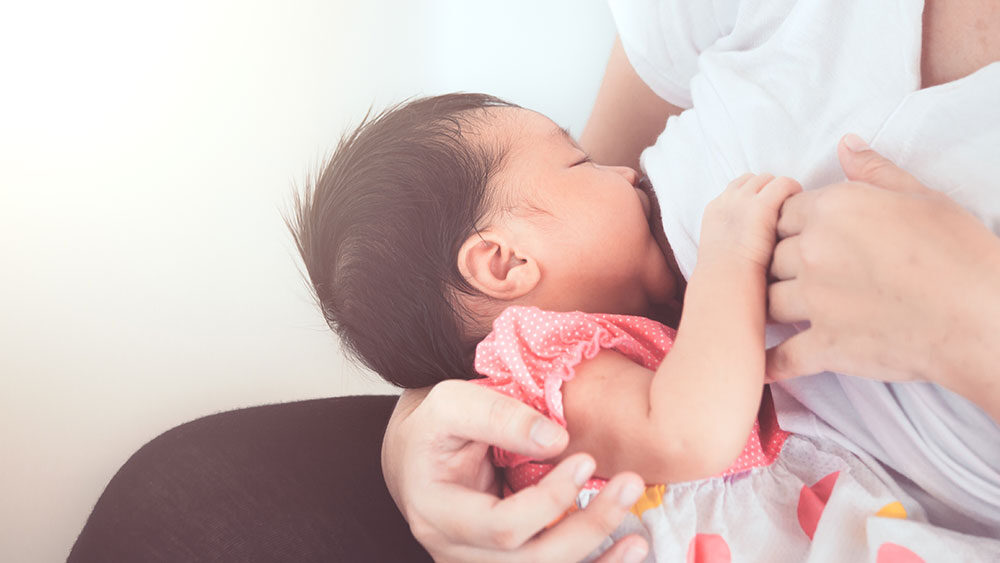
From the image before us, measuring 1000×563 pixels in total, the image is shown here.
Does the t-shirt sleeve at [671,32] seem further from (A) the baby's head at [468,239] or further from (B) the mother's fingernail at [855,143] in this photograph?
(B) the mother's fingernail at [855,143]

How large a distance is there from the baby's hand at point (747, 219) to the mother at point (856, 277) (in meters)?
0.02

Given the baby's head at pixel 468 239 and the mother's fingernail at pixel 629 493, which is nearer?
the mother's fingernail at pixel 629 493

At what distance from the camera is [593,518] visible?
0.68 m

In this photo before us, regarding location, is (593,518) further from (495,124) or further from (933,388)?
(495,124)

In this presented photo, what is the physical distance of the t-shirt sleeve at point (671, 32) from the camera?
41.8 inches

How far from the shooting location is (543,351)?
80 cm

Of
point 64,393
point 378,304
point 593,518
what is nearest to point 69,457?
point 64,393

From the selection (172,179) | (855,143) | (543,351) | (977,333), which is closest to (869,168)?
(855,143)

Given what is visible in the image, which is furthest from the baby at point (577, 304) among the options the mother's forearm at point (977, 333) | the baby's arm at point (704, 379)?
the mother's forearm at point (977, 333)

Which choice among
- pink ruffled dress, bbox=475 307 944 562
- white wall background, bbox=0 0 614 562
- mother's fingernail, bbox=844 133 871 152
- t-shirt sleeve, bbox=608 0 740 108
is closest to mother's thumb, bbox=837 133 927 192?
mother's fingernail, bbox=844 133 871 152

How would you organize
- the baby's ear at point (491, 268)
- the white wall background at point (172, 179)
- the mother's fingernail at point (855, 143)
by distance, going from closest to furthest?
the mother's fingernail at point (855, 143) < the baby's ear at point (491, 268) < the white wall background at point (172, 179)

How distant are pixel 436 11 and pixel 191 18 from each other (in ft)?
1.51

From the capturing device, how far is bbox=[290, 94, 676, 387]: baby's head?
3.05ft

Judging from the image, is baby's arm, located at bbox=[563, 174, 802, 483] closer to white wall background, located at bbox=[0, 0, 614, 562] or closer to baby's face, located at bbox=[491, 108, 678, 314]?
baby's face, located at bbox=[491, 108, 678, 314]
